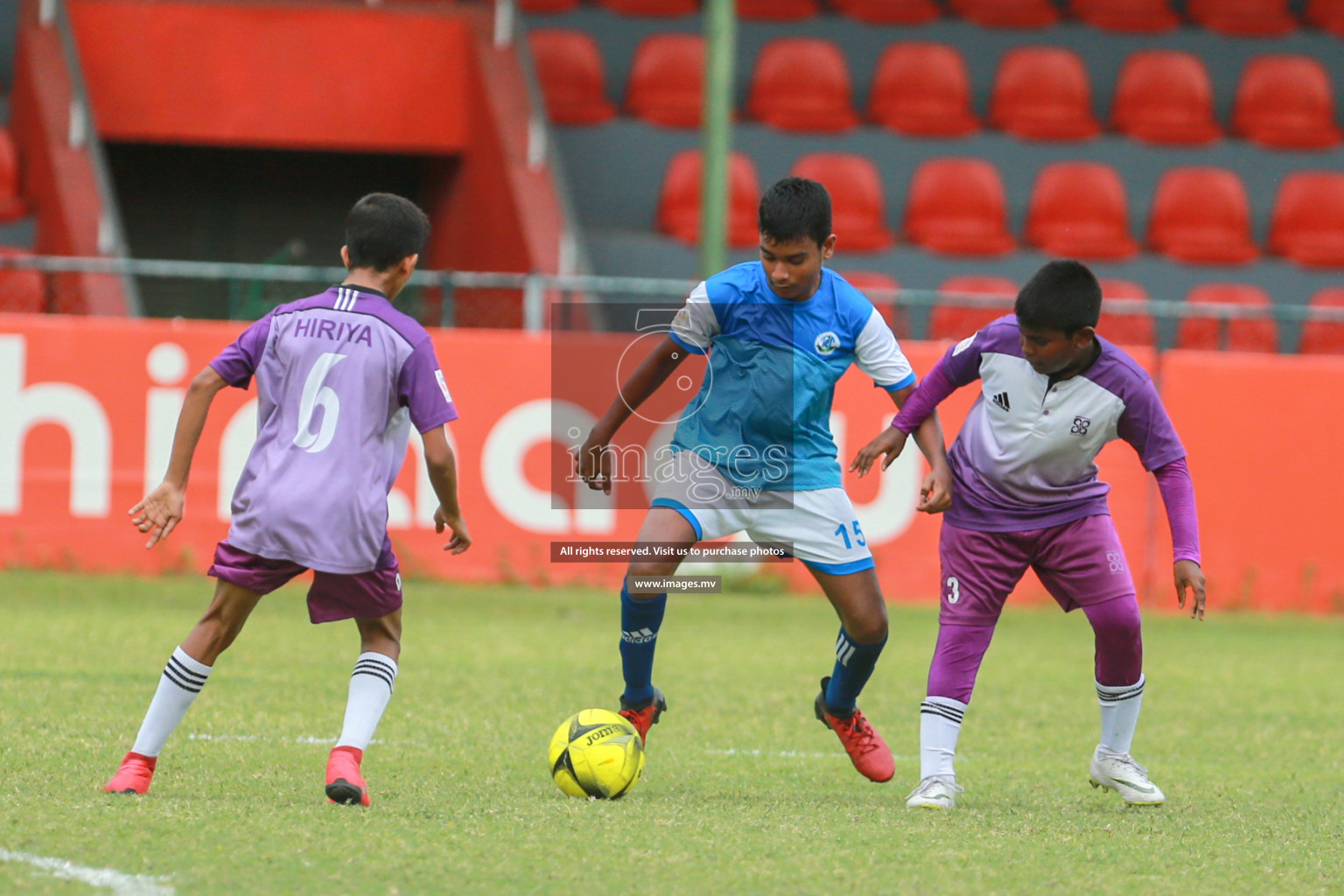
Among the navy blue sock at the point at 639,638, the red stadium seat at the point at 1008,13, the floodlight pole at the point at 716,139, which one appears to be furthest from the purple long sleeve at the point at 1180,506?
the red stadium seat at the point at 1008,13

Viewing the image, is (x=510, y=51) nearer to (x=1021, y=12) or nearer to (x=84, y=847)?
(x=1021, y=12)

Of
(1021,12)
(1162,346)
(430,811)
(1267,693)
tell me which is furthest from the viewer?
(1021,12)

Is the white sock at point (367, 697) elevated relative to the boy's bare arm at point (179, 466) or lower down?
lower down

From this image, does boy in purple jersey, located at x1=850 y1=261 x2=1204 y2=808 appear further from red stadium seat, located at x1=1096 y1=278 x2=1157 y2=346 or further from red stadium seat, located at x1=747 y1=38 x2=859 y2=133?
red stadium seat, located at x1=747 y1=38 x2=859 y2=133

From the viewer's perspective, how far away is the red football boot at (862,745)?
18.0ft

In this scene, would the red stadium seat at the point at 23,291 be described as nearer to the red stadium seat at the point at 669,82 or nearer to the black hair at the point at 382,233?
the red stadium seat at the point at 669,82

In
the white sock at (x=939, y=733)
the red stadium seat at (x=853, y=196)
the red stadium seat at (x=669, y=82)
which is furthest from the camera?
the red stadium seat at (x=669, y=82)

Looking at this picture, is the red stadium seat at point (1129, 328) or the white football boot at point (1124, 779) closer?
the white football boot at point (1124, 779)

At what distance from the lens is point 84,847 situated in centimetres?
386

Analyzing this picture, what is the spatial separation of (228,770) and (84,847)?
51.2 inches

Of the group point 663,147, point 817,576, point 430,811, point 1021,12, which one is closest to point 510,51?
point 663,147

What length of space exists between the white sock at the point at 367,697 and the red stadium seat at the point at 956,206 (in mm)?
11542

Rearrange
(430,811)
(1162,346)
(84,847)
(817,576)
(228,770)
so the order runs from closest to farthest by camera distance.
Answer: (84,847), (430,811), (228,770), (817,576), (1162,346)

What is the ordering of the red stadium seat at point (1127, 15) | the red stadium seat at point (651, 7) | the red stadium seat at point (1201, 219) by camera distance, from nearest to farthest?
the red stadium seat at point (1201, 219) → the red stadium seat at point (651, 7) → the red stadium seat at point (1127, 15)
